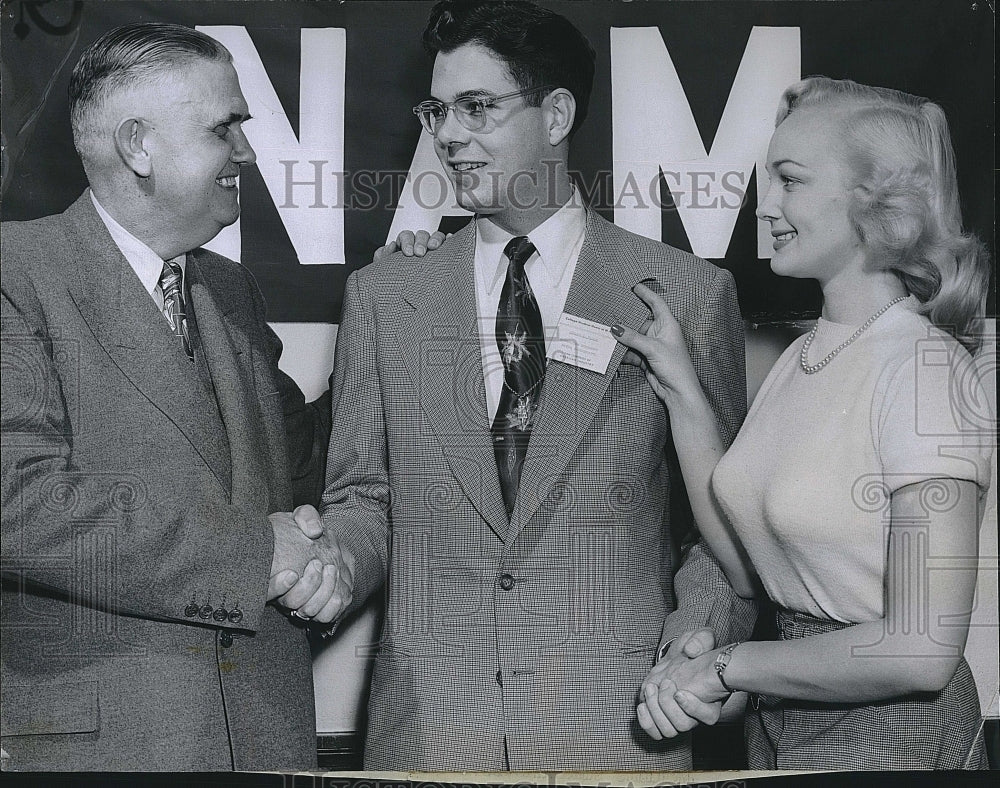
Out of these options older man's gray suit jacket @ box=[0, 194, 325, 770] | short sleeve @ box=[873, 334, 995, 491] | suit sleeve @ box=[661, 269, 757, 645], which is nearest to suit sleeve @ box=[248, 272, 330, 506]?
older man's gray suit jacket @ box=[0, 194, 325, 770]

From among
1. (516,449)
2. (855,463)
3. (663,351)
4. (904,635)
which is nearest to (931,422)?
(855,463)

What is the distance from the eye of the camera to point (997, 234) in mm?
2865

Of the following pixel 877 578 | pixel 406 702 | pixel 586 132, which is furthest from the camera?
pixel 586 132

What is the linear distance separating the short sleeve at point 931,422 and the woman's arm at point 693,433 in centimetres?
39

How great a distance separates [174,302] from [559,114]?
1.01m

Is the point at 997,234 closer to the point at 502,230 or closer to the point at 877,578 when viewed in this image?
the point at 877,578

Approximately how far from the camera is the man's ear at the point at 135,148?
8.77 ft

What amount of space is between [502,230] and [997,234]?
123cm

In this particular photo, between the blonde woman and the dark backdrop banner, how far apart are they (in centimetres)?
13

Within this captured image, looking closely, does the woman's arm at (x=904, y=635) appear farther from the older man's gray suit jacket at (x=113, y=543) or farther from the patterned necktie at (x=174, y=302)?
the patterned necktie at (x=174, y=302)

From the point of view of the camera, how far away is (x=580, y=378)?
2.71 metres

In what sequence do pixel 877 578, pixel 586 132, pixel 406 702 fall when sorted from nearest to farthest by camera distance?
pixel 877 578 → pixel 406 702 → pixel 586 132

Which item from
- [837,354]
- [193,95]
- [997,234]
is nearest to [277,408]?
[193,95]

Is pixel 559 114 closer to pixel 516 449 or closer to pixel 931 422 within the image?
pixel 516 449
